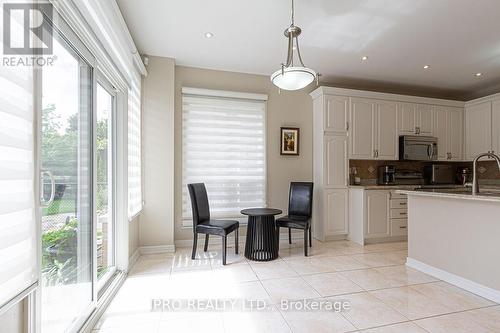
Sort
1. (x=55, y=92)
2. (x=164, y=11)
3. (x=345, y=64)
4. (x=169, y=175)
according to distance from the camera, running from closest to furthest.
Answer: (x=55, y=92), (x=164, y=11), (x=169, y=175), (x=345, y=64)

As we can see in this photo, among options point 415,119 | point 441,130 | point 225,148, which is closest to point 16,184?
point 225,148

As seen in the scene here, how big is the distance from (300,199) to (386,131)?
6.68 feet

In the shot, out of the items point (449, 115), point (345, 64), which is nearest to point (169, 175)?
point (345, 64)

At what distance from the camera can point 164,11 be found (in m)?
2.46

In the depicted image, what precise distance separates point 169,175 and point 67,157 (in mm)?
1779

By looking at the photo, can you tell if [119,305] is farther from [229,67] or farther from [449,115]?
[449,115]

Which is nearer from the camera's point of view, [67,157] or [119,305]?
[67,157]

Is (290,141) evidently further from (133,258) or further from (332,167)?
(133,258)

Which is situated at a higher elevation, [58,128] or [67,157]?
[58,128]

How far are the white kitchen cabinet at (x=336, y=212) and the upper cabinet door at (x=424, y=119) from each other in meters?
1.88

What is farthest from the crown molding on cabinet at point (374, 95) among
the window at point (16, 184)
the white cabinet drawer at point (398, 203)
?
the window at point (16, 184)

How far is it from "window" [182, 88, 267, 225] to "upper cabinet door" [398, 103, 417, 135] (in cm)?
248

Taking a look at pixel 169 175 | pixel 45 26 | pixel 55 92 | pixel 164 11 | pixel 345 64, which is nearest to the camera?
pixel 45 26

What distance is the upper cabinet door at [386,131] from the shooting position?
4270mm
